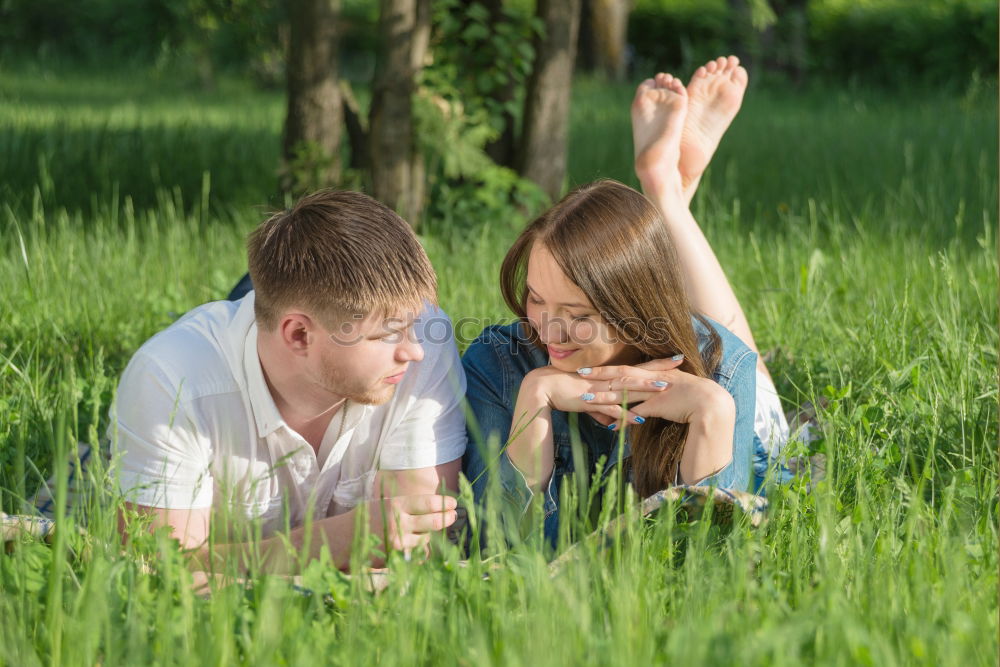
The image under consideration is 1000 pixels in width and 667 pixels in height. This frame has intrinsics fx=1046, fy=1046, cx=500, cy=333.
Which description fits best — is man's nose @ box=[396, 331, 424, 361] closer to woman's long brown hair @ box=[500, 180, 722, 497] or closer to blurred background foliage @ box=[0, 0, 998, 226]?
woman's long brown hair @ box=[500, 180, 722, 497]

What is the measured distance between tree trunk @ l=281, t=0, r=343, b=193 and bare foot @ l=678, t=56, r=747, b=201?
8.50 feet

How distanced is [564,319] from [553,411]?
0.29 meters

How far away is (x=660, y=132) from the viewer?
11.0 ft

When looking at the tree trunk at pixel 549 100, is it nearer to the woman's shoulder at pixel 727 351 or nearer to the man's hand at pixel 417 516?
the woman's shoulder at pixel 727 351

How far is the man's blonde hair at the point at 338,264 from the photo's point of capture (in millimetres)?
2270

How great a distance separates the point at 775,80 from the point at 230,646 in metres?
15.6

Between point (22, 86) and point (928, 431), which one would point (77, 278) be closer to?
point (928, 431)

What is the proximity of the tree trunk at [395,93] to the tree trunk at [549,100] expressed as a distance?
2.04 ft

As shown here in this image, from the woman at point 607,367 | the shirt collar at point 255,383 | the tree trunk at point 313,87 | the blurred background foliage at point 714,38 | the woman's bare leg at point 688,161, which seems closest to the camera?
the shirt collar at point 255,383

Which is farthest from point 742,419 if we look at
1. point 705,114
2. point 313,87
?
point 313,87

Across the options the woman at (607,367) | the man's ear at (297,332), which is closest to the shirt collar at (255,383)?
the man's ear at (297,332)

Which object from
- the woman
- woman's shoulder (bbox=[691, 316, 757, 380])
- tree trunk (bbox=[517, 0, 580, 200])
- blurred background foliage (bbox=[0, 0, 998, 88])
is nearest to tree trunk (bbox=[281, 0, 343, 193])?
tree trunk (bbox=[517, 0, 580, 200])

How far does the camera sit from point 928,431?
2723 mm

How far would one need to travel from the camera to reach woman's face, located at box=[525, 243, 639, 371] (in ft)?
8.26
